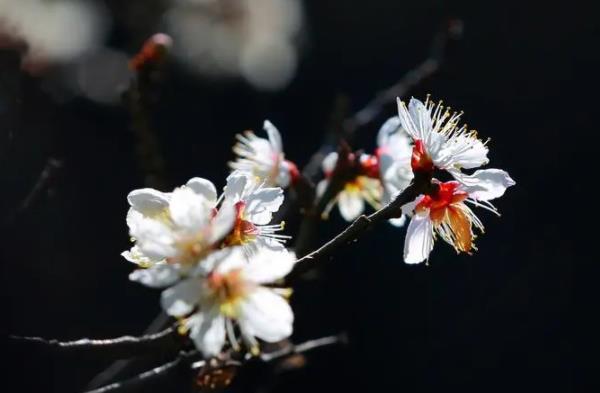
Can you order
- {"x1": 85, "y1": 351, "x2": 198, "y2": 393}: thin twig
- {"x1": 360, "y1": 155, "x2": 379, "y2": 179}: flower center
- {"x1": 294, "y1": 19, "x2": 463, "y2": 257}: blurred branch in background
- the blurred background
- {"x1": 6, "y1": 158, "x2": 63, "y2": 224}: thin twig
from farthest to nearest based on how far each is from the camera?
1. the blurred background
2. {"x1": 294, "y1": 19, "x2": 463, "y2": 257}: blurred branch in background
3. {"x1": 360, "y1": 155, "x2": 379, "y2": 179}: flower center
4. {"x1": 6, "y1": 158, "x2": 63, "y2": 224}: thin twig
5. {"x1": 85, "y1": 351, "x2": 198, "y2": 393}: thin twig

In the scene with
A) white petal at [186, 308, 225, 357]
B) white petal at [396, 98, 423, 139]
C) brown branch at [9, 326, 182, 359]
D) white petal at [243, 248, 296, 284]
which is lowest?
white petal at [186, 308, 225, 357]

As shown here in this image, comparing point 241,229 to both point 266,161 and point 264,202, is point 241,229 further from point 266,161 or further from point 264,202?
point 266,161

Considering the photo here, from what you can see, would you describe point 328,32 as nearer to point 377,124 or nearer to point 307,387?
point 377,124

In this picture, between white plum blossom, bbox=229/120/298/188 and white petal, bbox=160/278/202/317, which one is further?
white plum blossom, bbox=229/120/298/188

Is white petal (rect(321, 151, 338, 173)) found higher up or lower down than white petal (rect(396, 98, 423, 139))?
higher up

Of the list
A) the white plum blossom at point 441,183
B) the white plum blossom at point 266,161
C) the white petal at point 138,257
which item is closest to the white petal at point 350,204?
the white plum blossom at point 266,161

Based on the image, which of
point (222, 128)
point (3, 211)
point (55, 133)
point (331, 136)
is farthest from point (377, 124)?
point (3, 211)

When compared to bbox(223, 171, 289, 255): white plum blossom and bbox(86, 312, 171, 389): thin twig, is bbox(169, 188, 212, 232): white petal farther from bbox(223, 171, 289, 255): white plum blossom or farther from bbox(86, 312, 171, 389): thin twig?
bbox(86, 312, 171, 389): thin twig

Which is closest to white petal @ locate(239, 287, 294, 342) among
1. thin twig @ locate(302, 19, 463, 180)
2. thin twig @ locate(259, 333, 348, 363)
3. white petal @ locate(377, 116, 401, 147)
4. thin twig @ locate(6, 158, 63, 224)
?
thin twig @ locate(259, 333, 348, 363)

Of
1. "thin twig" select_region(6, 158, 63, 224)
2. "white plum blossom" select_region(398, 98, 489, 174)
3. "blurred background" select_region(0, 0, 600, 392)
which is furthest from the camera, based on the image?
"blurred background" select_region(0, 0, 600, 392)
